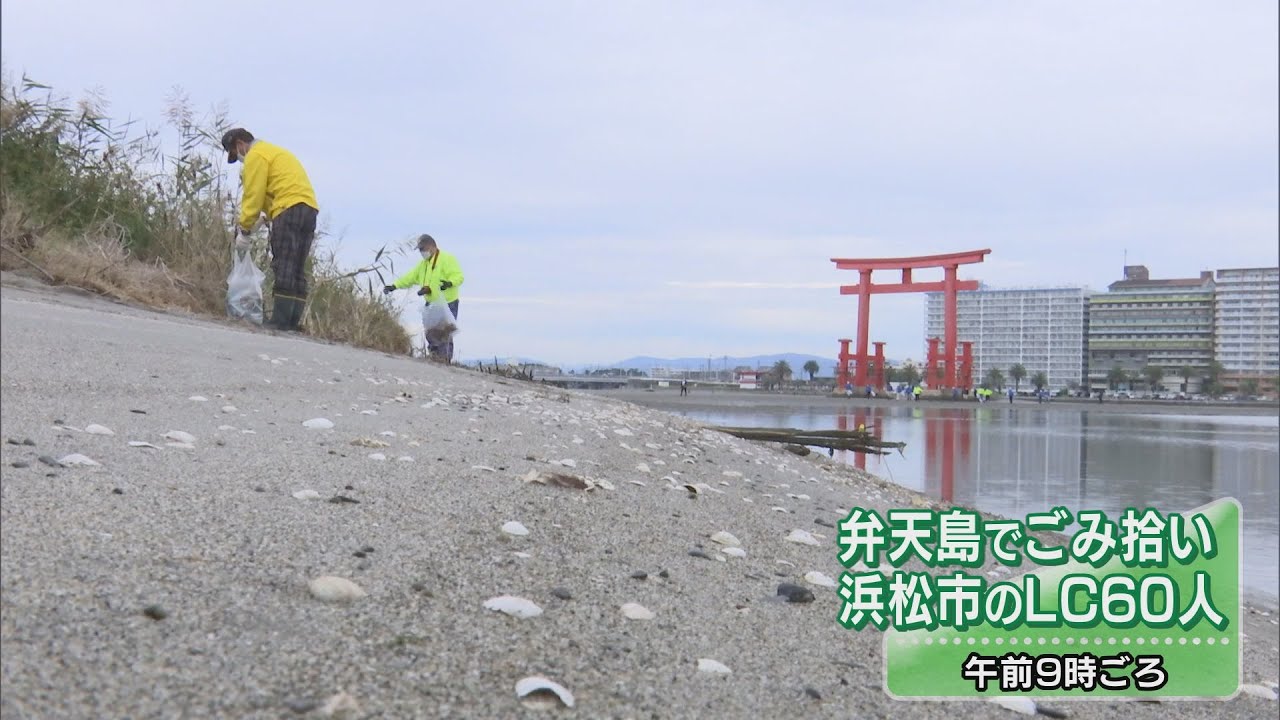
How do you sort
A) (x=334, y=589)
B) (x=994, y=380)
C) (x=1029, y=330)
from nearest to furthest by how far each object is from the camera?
(x=334, y=589) → (x=994, y=380) → (x=1029, y=330)

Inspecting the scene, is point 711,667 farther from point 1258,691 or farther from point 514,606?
point 1258,691

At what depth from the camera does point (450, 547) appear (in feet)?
7.16

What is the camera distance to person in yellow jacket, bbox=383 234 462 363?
903 centimetres

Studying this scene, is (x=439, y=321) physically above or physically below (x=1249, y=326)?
below

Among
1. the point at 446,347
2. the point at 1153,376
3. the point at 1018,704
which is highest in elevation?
the point at 1153,376

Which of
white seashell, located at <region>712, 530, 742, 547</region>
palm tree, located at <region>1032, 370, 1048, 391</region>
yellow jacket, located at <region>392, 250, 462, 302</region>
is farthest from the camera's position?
palm tree, located at <region>1032, 370, 1048, 391</region>

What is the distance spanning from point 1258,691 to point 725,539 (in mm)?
1698

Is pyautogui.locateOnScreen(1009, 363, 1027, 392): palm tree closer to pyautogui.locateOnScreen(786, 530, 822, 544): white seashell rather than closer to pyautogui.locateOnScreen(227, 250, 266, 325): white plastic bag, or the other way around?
pyautogui.locateOnScreen(227, 250, 266, 325): white plastic bag

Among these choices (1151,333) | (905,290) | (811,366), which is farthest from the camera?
(811,366)

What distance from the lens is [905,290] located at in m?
45.8

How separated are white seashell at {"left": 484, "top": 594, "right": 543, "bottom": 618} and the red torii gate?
4210 cm

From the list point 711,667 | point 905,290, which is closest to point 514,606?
point 711,667

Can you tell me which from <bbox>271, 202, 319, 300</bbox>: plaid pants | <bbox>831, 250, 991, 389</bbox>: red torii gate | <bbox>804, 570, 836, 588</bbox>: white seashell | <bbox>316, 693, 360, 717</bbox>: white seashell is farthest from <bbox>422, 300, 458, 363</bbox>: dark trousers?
<bbox>831, 250, 991, 389</bbox>: red torii gate

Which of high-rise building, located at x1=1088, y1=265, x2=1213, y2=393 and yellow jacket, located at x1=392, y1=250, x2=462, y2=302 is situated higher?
high-rise building, located at x1=1088, y1=265, x2=1213, y2=393
